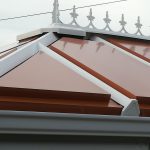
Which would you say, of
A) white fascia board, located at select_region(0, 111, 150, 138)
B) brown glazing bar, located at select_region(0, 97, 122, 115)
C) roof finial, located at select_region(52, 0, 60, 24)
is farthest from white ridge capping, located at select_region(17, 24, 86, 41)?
white fascia board, located at select_region(0, 111, 150, 138)

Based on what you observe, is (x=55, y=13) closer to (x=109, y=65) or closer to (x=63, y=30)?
(x=63, y=30)

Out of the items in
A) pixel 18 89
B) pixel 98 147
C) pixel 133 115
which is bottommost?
pixel 98 147

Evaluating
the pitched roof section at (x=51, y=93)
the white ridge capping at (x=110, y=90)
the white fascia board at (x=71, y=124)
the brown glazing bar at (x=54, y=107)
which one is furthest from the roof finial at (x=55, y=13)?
the white fascia board at (x=71, y=124)

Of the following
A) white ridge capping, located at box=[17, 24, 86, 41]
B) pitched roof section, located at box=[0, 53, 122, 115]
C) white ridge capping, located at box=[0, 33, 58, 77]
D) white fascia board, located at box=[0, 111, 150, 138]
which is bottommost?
white fascia board, located at box=[0, 111, 150, 138]

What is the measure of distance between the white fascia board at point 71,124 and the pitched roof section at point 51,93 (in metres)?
0.13

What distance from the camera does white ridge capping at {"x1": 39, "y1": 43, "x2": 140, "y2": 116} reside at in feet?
7.60

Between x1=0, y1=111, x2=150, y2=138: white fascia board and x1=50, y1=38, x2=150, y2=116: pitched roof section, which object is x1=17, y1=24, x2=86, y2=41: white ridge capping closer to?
x1=50, y1=38, x2=150, y2=116: pitched roof section

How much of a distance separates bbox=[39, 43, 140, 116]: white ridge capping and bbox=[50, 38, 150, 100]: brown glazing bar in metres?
0.07

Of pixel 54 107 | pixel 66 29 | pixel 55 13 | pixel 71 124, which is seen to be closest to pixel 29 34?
pixel 55 13

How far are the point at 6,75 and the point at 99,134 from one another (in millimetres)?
819

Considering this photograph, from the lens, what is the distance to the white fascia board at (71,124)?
193 centimetres

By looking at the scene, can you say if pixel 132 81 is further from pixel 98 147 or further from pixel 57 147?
pixel 57 147

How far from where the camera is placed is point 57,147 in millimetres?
2123

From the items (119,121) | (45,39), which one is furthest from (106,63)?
(119,121)
